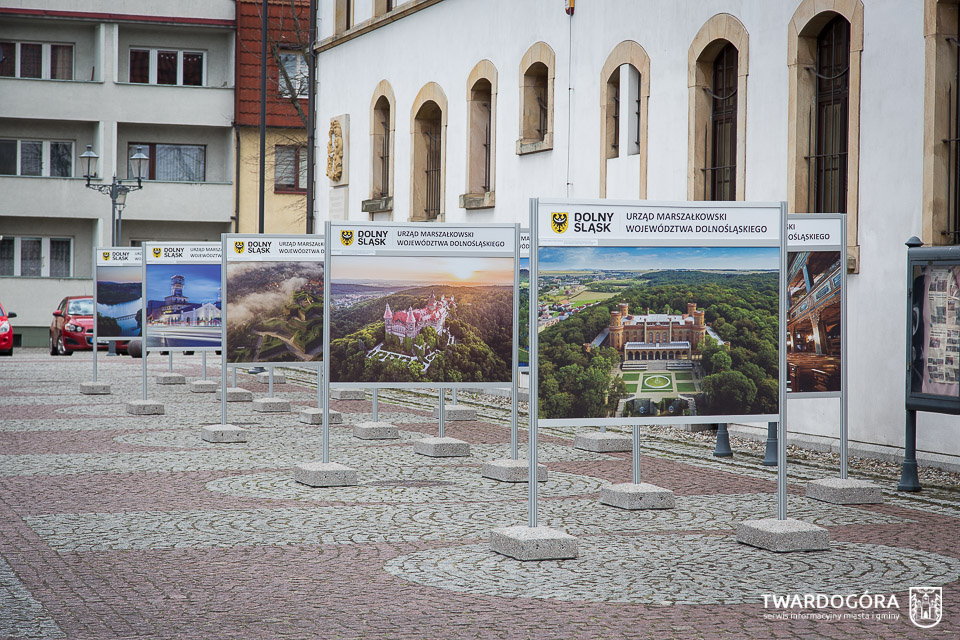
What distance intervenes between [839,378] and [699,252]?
333 centimetres

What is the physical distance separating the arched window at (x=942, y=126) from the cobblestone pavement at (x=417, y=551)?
2.61 metres

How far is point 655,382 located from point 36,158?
134 feet

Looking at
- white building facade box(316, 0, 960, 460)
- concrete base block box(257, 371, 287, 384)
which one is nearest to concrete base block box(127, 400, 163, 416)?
white building facade box(316, 0, 960, 460)

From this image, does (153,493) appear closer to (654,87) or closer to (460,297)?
(460,297)

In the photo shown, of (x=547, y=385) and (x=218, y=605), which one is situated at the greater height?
(x=547, y=385)

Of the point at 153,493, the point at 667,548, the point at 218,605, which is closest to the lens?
the point at 218,605

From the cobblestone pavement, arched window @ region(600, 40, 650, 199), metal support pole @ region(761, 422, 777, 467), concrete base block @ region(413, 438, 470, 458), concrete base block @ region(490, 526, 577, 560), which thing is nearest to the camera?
the cobblestone pavement

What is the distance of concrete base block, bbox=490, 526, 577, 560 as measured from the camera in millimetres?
7785

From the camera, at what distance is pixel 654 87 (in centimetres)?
1728

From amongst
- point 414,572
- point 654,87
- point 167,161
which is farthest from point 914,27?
point 167,161

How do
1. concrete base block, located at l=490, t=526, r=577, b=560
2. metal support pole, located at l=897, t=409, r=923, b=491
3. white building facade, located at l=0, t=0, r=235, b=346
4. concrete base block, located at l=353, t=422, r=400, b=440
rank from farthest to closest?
white building facade, located at l=0, t=0, r=235, b=346
concrete base block, located at l=353, t=422, r=400, b=440
metal support pole, located at l=897, t=409, r=923, b=491
concrete base block, located at l=490, t=526, r=577, b=560

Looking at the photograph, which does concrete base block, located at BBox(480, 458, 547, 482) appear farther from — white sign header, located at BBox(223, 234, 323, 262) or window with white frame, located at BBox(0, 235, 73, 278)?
window with white frame, located at BBox(0, 235, 73, 278)

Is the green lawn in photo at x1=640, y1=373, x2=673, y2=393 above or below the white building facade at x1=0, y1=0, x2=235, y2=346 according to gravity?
below

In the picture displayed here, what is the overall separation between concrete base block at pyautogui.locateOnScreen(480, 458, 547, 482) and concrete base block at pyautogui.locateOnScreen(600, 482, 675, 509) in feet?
4.53
